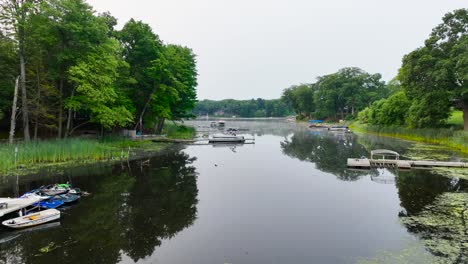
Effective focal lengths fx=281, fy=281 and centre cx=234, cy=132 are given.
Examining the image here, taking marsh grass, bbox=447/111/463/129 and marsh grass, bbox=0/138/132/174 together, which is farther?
marsh grass, bbox=447/111/463/129

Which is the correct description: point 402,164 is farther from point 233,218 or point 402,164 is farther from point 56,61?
point 56,61

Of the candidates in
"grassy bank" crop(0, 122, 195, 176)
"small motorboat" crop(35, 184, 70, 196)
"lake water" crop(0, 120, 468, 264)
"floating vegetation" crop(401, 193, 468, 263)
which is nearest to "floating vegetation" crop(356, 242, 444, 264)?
"lake water" crop(0, 120, 468, 264)

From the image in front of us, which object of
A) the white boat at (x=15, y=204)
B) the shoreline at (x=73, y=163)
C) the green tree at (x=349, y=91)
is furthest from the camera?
the green tree at (x=349, y=91)

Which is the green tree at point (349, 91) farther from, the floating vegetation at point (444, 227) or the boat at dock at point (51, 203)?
the boat at dock at point (51, 203)

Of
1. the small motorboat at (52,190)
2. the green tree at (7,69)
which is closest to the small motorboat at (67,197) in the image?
the small motorboat at (52,190)

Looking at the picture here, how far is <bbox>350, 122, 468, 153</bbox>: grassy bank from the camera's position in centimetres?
3300

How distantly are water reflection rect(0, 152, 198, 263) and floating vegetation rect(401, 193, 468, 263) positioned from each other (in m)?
9.63

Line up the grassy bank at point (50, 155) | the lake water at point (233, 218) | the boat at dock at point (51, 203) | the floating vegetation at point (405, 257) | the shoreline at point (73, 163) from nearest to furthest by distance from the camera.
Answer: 1. the floating vegetation at point (405, 257)
2. the lake water at point (233, 218)
3. the boat at dock at point (51, 203)
4. the shoreline at point (73, 163)
5. the grassy bank at point (50, 155)

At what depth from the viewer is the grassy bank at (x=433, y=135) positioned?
33.0 metres

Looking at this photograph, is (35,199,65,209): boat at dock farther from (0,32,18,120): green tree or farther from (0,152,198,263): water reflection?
(0,32,18,120): green tree

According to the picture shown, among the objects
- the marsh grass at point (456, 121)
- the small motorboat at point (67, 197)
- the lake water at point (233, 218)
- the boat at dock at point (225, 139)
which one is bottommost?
the lake water at point (233, 218)

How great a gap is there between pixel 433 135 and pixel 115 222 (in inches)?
1748

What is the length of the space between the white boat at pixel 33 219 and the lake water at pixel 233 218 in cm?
35

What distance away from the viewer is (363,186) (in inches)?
771
